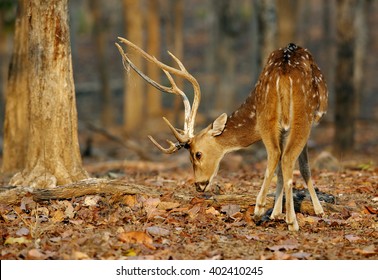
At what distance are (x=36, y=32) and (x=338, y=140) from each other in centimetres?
1011

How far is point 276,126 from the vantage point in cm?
848

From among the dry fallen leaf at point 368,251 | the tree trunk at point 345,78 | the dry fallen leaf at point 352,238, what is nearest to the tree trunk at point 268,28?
the tree trunk at point 345,78

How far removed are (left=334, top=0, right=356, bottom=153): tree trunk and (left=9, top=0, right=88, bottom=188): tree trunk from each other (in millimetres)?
8928

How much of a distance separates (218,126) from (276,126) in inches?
38.1

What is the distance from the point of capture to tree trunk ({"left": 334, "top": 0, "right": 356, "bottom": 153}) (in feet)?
55.1

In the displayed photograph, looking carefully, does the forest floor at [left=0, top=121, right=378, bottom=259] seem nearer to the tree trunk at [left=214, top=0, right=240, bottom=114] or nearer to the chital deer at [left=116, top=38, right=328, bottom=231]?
the chital deer at [left=116, top=38, right=328, bottom=231]

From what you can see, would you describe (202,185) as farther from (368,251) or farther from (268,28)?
(268,28)

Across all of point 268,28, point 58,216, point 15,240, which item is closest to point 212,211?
point 58,216

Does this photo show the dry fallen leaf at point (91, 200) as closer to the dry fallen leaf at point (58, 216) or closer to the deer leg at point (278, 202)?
the dry fallen leaf at point (58, 216)

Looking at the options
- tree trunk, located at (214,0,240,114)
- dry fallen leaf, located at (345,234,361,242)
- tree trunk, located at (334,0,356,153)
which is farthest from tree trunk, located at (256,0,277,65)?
dry fallen leaf, located at (345,234,361,242)

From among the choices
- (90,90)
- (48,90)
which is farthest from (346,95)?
(90,90)

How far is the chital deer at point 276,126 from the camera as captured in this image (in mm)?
8359

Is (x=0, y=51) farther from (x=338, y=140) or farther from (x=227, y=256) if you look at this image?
(x=227, y=256)

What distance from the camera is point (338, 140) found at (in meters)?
17.7
